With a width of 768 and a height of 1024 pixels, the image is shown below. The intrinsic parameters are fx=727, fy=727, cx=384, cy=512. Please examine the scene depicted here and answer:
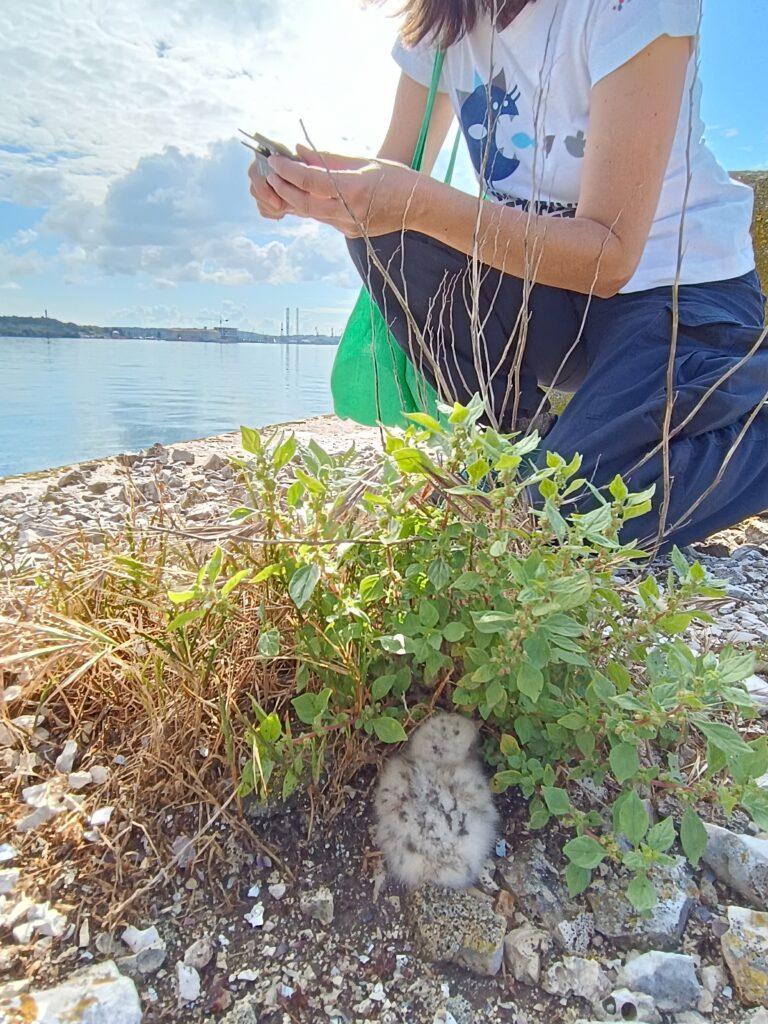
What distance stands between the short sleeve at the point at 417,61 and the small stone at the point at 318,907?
197 cm

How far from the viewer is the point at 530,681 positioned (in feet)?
2.30

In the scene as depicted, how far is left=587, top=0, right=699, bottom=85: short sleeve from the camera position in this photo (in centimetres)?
132

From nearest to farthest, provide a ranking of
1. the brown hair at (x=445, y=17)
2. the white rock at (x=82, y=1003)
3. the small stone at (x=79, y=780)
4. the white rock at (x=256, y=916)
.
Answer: the white rock at (x=82, y=1003), the white rock at (x=256, y=916), the small stone at (x=79, y=780), the brown hair at (x=445, y=17)

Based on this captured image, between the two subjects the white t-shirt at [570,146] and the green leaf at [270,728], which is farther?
the white t-shirt at [570,146]

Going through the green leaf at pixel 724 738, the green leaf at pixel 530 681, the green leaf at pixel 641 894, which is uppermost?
the green leaf at pixel 530 681

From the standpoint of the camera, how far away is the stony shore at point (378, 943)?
0.69 m

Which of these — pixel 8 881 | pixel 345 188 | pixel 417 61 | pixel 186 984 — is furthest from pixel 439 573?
pixel 417 61

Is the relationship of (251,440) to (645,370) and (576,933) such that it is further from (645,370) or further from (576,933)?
(645,370)

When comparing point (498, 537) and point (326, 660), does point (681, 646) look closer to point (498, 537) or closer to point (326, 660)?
point (498, 537)

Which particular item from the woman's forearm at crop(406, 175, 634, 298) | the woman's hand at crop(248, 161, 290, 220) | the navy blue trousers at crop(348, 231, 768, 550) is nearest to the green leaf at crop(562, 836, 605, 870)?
the navy blue trousers at crop(348, 231, 768, 550)

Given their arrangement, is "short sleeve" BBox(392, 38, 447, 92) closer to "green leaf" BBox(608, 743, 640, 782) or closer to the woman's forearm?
the woman's forearm

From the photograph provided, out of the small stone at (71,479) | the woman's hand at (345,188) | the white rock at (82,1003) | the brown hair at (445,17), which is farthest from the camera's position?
the small stone at (71,479)

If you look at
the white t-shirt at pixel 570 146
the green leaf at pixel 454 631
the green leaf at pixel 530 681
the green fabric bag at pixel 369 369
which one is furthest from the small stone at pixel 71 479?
the green leaf at pixel 530 681

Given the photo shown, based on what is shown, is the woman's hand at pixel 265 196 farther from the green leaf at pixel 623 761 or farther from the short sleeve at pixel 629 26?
the green leaf at pixel 623 761
